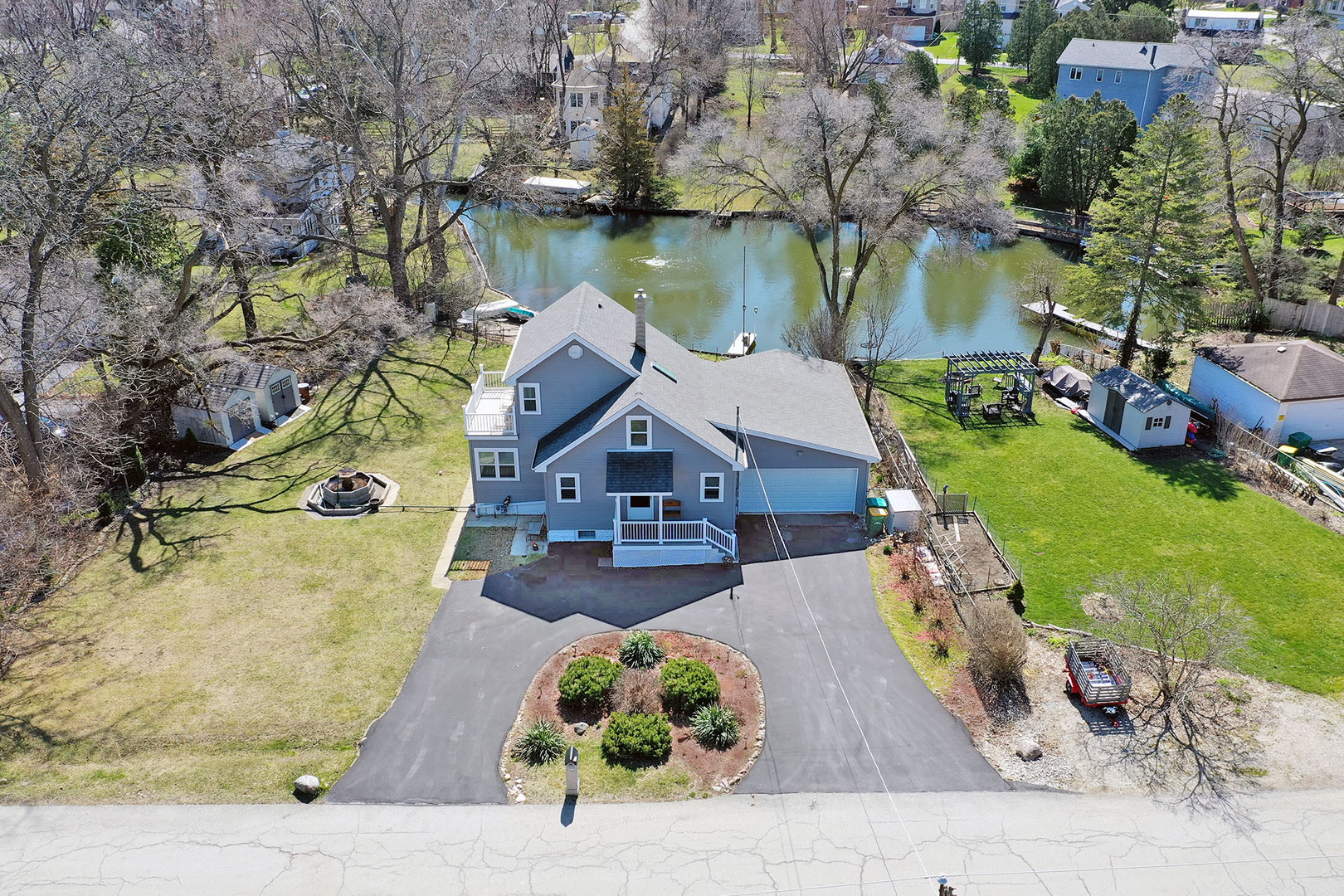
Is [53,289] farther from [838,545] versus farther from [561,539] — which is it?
[838,545]

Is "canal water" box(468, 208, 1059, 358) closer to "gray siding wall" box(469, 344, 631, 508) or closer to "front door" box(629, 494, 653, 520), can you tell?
"gray siding wall" box(469, 344, 631, 508)

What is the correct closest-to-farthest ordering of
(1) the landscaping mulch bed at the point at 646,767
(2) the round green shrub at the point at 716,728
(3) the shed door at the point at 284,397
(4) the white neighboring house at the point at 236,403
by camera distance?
1. (1) the landscaping mulch bed at the point at 646,767
2. (2) the round green shrub at the point at 716,728
3. (4) the white neighboring house at the point at 236,403
4. (3) the shed door at the point at 284,397

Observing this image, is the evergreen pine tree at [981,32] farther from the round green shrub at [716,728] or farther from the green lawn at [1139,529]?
the round green shrub at [716,728]

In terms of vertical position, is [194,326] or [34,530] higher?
[194,326]

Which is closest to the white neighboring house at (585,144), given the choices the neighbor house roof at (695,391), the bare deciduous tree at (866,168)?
the bare deciduous tree at (866,168)

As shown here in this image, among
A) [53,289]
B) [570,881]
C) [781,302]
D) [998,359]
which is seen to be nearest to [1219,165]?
[998,359]

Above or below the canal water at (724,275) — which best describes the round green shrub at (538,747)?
below

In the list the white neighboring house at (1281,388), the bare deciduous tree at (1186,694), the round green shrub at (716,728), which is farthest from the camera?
the white neighboring house at (1281,388)
